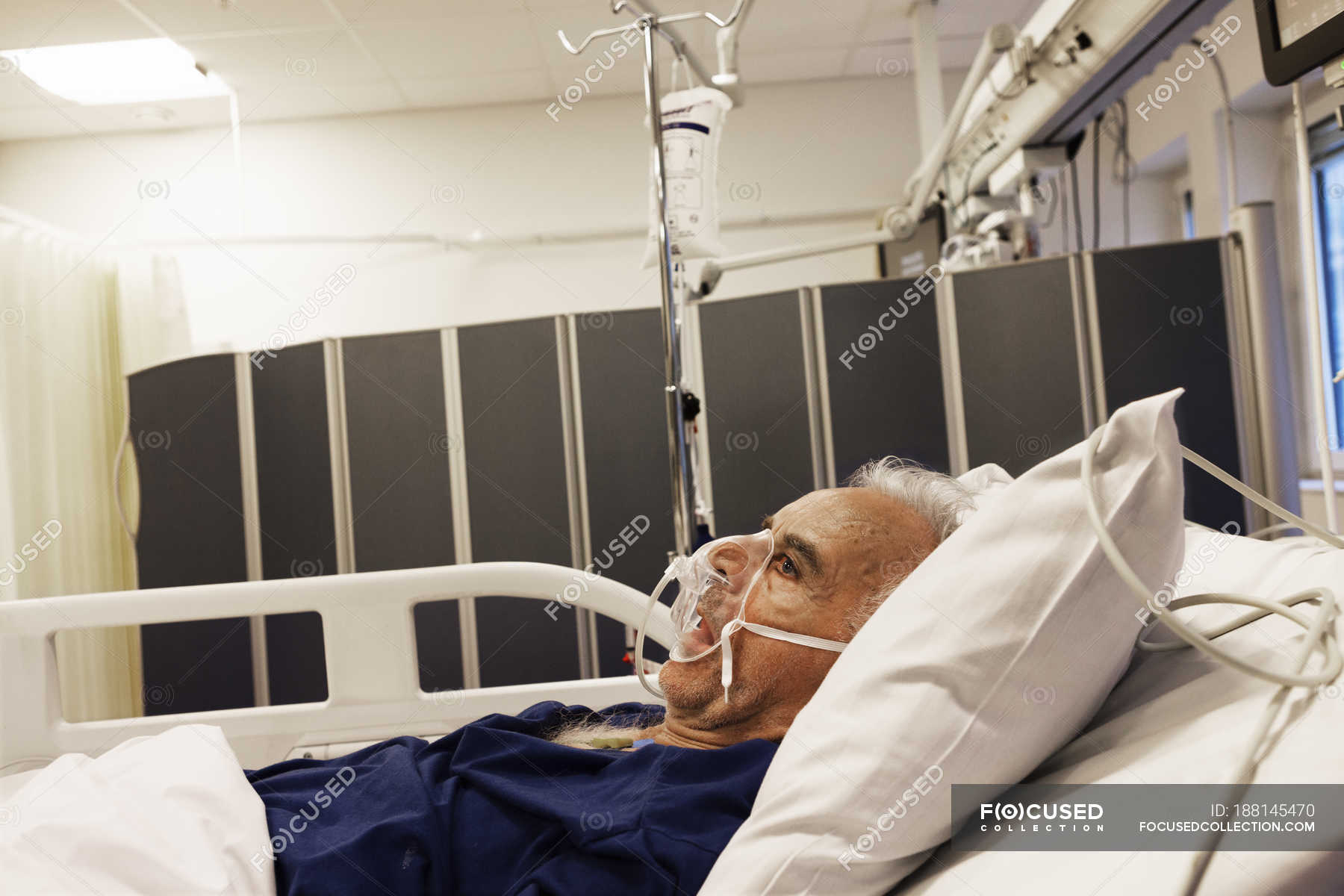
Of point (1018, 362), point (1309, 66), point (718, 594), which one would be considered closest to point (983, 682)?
point (718, 594)

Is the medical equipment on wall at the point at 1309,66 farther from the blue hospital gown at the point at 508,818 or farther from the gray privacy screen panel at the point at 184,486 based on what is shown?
the gray privacy screen panel at the point at 184,486

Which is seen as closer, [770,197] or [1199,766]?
[1199,766]

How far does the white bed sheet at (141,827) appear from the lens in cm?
79

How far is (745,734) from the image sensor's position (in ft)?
3.46

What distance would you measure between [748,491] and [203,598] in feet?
5.97

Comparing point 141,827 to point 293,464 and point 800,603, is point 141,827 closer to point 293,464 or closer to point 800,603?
point 800,603

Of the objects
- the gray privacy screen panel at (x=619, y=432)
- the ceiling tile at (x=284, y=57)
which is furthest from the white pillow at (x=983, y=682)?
the ceiling tile at (x=284, y=57)

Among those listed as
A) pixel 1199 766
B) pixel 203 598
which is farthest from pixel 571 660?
pixel 1199 766

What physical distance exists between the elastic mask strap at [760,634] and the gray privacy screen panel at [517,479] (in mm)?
1897

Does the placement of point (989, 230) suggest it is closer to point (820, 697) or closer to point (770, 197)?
point (770, 197)

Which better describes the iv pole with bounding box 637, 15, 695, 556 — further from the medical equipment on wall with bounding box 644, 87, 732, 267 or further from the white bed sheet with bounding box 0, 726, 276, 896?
the white bed sheet with bounding box 0, 726, 276, 896

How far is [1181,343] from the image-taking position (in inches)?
103

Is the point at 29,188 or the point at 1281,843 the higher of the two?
the point at 29,188

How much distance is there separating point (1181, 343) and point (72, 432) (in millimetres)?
3655
